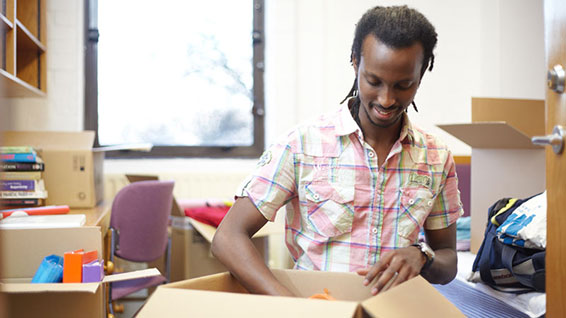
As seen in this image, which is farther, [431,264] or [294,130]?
[294,130]

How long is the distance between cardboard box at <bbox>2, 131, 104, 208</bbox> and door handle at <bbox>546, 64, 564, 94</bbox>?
1.86 metres

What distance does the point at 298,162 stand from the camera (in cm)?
117

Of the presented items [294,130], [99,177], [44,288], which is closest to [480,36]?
[99,177]

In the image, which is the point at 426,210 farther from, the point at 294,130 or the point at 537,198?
the point at 537,198

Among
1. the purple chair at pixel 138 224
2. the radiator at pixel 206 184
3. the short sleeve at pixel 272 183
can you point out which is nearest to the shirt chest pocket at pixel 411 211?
the short sleeve at pixel 272 183

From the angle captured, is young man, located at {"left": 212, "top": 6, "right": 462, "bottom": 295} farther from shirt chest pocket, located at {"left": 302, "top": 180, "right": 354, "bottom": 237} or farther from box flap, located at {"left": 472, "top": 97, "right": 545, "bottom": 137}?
box flap, located at {"left": 472, "top": 97, "right": 545, "bottom": 137}

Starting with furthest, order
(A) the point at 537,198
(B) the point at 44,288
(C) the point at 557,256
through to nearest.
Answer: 1. (A) the point at 537,198
2. (B) the point at 44,288
3. (C) the point at 557,256

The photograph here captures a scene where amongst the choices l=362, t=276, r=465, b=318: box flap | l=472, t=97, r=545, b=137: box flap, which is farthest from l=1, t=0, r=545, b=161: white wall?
l=362, t=276, r=465, b=318: box flap

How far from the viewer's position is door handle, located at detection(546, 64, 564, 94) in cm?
113

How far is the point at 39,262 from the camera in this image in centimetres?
158

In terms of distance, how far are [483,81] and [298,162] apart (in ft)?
Result: 8.92

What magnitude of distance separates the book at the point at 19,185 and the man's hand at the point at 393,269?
65.9 inches

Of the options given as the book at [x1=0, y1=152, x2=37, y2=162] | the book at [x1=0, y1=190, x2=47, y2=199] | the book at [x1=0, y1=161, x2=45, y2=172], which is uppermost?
the book at [x1=0, y1=152, x2=37, y2=162]

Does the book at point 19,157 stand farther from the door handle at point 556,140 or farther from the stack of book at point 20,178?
the door handle at point 556,140
